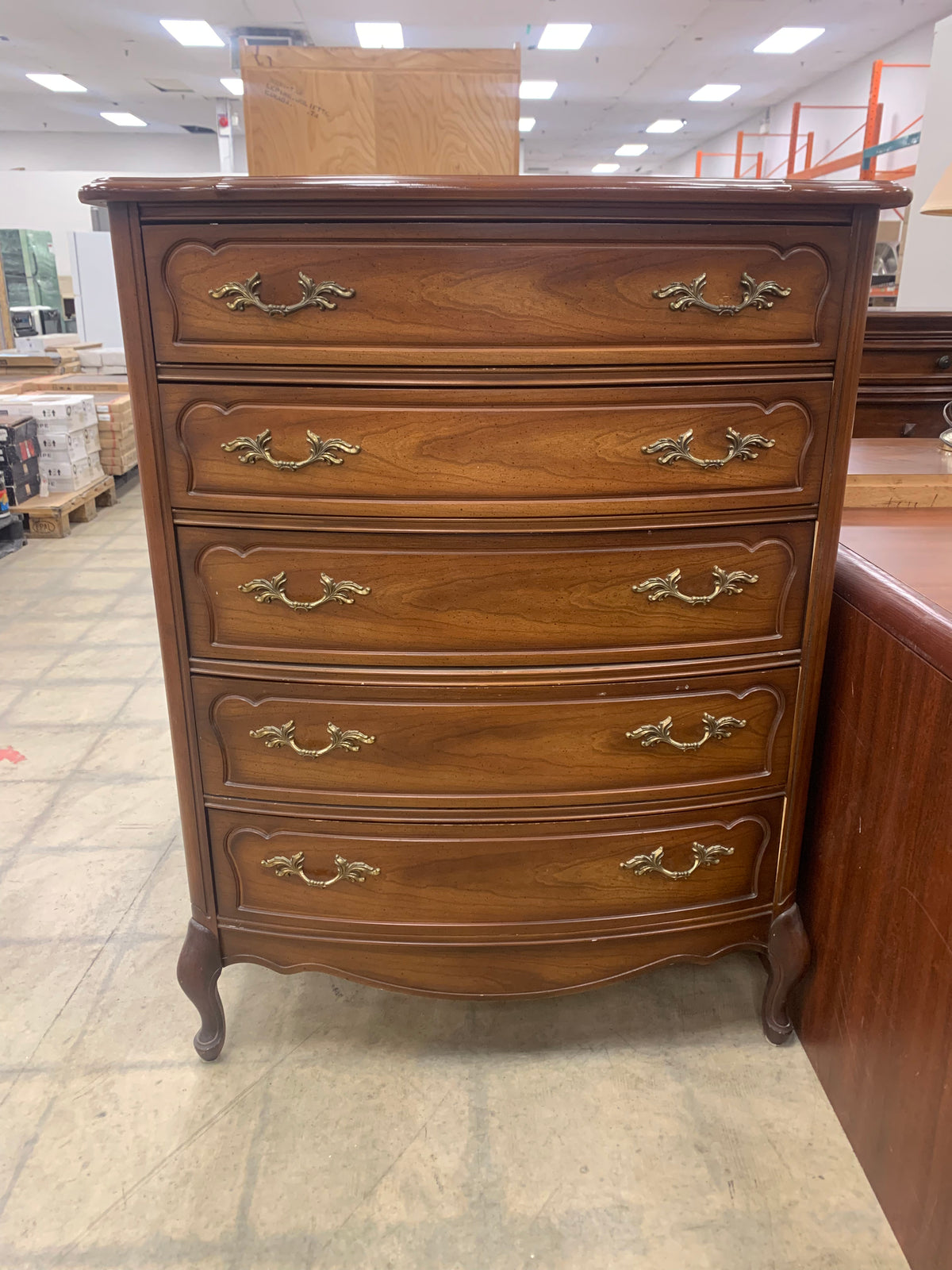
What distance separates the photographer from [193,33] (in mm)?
8781

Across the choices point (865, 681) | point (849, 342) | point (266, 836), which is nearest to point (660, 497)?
point (849, 342)

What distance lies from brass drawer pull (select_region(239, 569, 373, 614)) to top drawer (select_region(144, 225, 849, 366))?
11.4 inches

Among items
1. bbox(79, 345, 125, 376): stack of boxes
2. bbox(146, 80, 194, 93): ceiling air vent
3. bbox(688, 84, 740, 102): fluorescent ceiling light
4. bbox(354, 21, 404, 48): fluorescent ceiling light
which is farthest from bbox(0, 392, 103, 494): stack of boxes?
bbox(688, 84, 740, 102): fluorescent ceiling light

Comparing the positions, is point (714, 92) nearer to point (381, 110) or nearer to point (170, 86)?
point (170, 86)

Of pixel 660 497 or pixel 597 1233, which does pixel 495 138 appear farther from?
pixel 597 1233

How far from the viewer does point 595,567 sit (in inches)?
48.4

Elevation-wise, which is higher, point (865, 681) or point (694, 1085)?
point (865, 681)

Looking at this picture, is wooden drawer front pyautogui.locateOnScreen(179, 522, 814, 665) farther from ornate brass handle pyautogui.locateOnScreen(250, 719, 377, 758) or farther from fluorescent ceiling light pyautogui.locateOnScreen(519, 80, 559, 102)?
fluorescent ceiling light pyautogui.locateOnScreen(519, 80, 559, 102)

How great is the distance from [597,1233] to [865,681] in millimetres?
869

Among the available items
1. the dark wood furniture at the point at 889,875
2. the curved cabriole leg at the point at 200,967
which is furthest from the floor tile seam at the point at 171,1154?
the dark wood furniture at the point at 889,875

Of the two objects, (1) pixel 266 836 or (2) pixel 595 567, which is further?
(1) pixel 266 836

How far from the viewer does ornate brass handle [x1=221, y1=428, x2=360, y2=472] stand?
1.16 m

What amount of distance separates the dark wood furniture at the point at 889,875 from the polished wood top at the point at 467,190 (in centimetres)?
52

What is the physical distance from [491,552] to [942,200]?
67.4 inches
